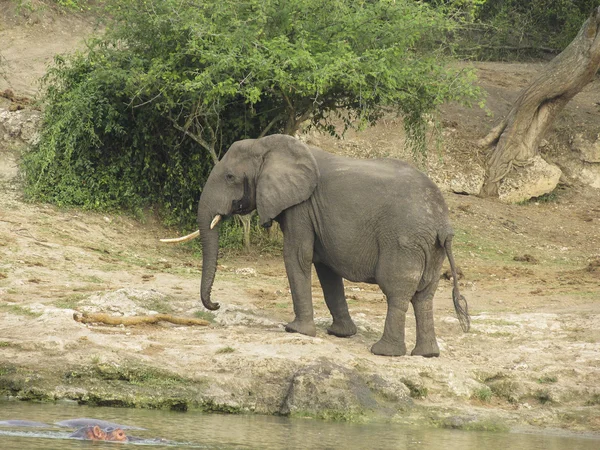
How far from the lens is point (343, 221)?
34.6 feet

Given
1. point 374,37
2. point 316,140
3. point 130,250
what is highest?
point 374,37

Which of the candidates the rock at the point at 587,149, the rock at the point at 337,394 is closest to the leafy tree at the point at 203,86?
the rock at the point at 587,149

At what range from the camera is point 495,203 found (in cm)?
2208

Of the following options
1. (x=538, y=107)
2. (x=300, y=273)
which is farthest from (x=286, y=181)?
(x=538, y=107)

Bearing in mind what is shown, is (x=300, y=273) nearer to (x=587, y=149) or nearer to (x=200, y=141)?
(x=200, y=141)

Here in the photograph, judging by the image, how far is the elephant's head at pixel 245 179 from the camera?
10.7m

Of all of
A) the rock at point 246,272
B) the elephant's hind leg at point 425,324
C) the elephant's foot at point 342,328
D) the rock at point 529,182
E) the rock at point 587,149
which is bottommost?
the rock at point 246,272

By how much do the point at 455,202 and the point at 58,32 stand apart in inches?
377

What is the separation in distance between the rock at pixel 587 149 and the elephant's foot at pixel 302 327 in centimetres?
1446

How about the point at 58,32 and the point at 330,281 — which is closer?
the point at 330,281

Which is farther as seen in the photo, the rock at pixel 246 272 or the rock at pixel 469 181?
the rock at pixel 469 181

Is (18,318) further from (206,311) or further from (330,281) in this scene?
(330,281)

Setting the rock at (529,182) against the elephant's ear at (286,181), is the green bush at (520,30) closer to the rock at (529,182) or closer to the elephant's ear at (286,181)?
the rock at (529,182)

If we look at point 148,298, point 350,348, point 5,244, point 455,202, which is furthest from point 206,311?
point 455,202
